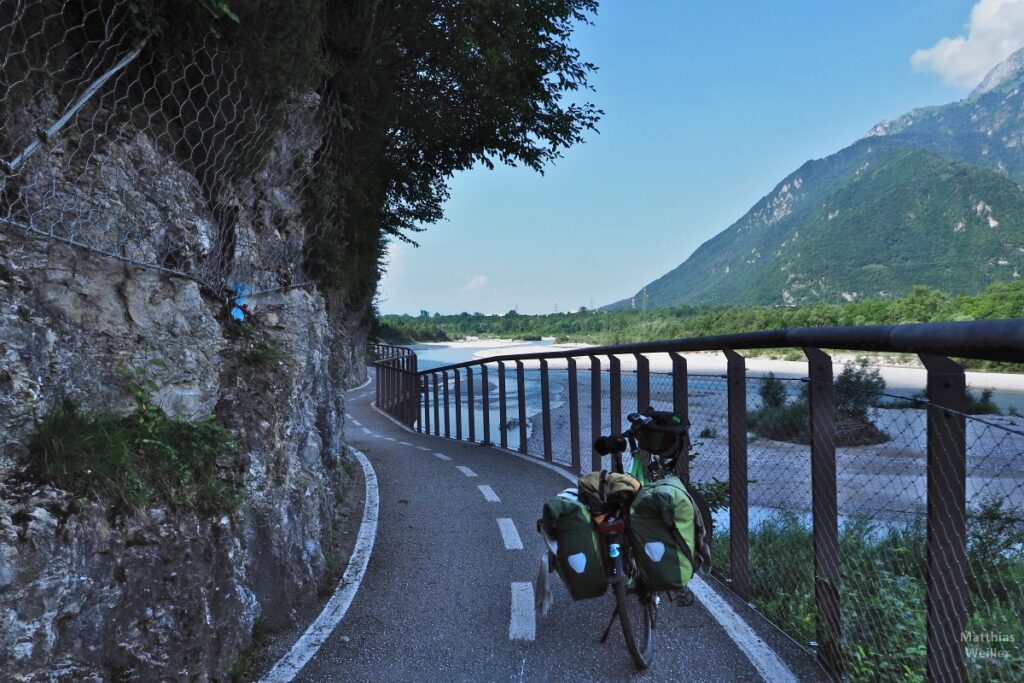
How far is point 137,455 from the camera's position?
3.29m

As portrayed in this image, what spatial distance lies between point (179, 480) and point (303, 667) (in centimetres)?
117

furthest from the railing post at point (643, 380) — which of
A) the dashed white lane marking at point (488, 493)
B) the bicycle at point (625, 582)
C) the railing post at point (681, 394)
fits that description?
the dashed white lane marking at point (488, 493)

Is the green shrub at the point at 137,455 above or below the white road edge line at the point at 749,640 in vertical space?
above

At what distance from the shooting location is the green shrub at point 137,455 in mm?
2828

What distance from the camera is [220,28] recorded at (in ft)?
14.8

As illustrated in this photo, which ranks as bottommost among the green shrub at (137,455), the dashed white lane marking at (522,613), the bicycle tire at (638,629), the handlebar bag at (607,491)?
the dashed white lane marking at (522,613)

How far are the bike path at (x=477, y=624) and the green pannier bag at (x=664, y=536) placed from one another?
0.60 metres

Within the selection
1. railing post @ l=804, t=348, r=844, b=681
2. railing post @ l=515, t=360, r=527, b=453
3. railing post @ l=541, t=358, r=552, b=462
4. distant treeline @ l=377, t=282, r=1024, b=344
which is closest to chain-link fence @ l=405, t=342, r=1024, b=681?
railing post @ l=804, t=348, r=844, b=681

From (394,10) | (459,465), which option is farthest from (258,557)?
(394,10)

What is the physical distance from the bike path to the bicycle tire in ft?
0.27

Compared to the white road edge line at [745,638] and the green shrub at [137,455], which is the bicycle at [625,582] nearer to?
the white road edge line at [745,638]

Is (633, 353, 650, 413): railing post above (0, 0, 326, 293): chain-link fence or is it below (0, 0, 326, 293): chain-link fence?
below

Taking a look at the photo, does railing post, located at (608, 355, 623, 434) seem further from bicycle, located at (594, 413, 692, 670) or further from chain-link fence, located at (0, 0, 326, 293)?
chain-link fence, located at (0, 0, 326, 293)

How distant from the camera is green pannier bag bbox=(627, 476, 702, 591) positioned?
114 inches
